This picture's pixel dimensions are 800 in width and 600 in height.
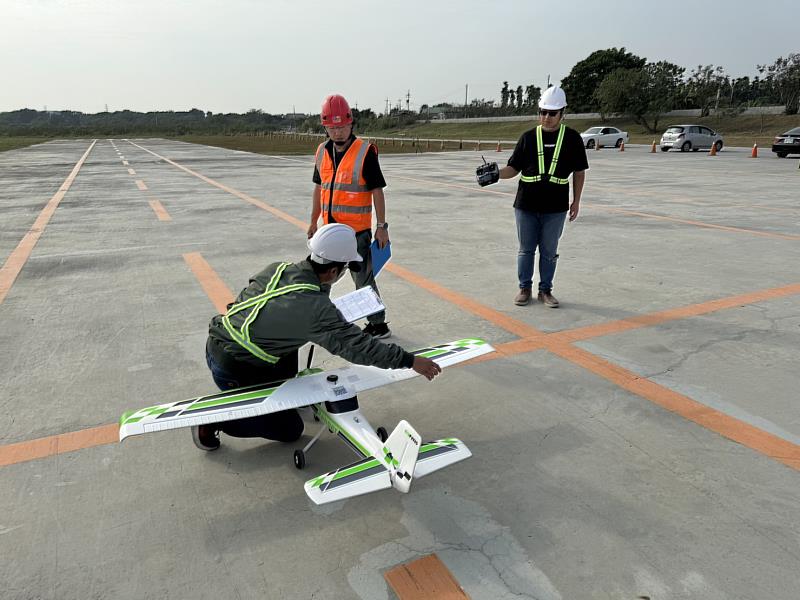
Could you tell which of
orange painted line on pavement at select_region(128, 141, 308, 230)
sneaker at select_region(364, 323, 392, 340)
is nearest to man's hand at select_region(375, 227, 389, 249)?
sneaker at select_region(364, 323, 392, 340)

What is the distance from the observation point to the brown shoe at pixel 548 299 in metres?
5.14

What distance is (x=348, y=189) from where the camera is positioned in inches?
162

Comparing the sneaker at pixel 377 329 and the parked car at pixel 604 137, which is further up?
the parked car at pixel 604 137

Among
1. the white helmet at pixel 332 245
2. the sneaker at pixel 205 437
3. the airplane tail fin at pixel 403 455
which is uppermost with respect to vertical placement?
the white helmet at pixel 332 245

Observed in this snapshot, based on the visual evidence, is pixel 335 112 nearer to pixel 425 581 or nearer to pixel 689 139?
pixel 425 581

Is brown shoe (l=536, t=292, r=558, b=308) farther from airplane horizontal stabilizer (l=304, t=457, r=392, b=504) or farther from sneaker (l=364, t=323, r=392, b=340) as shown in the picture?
airplane horizontal stabilizer (l=304, t=457, r=392, b=504)

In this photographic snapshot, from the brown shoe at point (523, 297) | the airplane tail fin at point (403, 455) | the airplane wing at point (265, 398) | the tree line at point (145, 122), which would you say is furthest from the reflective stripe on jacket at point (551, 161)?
the tree line at point (145, 122)

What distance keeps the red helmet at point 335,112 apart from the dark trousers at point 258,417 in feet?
5.93

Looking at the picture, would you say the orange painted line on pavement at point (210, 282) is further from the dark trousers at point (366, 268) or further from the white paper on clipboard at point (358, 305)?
the white paper on clipboard at point (358, 305)

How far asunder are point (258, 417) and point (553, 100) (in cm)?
362

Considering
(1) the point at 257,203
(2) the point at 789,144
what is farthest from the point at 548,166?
(2) the point at 789,144

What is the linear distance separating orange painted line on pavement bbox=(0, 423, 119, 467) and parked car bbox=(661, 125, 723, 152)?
31.7 metres

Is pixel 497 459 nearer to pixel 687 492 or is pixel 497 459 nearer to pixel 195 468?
pixel 687 492

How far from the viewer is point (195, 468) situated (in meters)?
2.80
